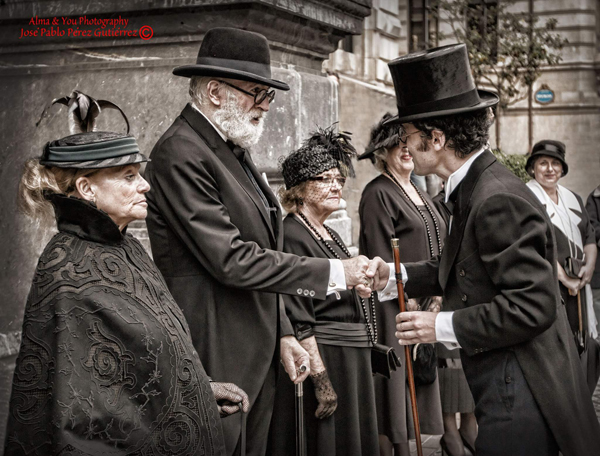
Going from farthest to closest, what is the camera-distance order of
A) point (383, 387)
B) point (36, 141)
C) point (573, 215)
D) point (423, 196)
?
point (573, 215) < point (423, 196) < point (383, 387) < point (36, 141)

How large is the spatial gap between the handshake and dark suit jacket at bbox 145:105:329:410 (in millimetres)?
118

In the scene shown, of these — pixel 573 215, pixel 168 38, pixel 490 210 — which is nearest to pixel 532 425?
pixel 490 210

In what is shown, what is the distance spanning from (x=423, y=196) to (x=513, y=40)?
1371cm

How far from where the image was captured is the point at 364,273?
3615 mm

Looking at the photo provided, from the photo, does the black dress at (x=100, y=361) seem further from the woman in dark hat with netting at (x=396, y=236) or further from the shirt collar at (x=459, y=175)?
the woman in dark hat with netting at (x=396, y=236)

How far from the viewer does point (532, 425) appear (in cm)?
292

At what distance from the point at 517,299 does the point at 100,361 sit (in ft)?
4.51

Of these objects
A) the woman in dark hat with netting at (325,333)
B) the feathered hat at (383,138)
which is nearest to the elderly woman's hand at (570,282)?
the feathered hat at (383,138)

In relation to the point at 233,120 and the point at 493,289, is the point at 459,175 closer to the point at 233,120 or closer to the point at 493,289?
the point at 493,289

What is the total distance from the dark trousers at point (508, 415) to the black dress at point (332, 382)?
1.21 meters

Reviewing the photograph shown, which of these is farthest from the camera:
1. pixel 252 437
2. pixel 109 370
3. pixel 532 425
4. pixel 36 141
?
pixel 36 141

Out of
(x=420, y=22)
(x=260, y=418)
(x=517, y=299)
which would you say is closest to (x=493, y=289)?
(x=517, y=299)

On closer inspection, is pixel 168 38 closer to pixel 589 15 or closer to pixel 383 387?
pixel 383 387

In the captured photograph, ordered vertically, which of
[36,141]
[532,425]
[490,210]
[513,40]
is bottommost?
[532,425]
